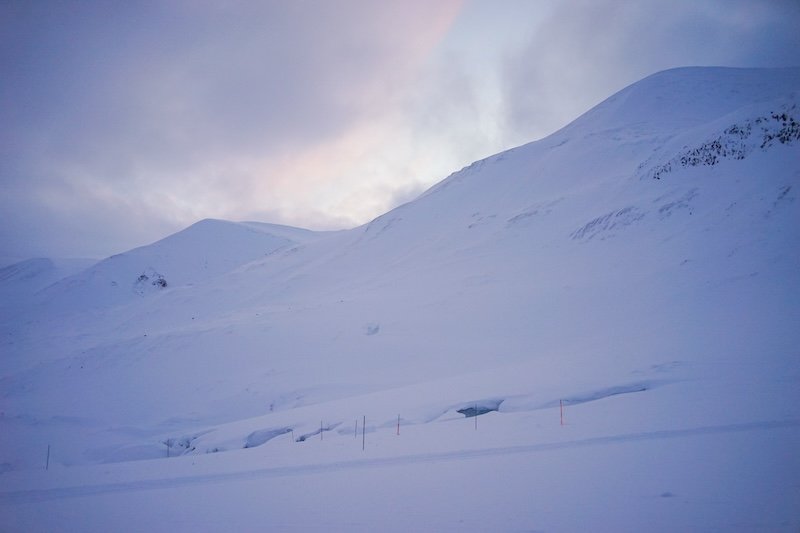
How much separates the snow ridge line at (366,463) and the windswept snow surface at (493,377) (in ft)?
0.26

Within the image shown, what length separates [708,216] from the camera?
25.2 metres

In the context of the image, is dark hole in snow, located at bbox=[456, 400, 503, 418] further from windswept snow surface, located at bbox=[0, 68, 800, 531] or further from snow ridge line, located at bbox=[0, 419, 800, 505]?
snow ridge line, located at bbox=[0, 419, 800, 505]

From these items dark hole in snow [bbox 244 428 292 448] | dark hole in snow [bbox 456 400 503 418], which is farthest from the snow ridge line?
dark hole in snow [bbox 244 428 292 448]

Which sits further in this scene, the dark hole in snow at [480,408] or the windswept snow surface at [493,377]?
the dark hole in snow at [480,408]

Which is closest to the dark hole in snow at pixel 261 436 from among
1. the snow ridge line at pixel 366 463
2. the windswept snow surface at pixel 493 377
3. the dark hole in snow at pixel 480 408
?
the windswept snow surface at pixel 493 377

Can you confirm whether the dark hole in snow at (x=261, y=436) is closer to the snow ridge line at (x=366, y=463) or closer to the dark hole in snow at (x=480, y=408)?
the snow ridge line at (x=366, y=463)

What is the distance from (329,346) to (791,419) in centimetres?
2071

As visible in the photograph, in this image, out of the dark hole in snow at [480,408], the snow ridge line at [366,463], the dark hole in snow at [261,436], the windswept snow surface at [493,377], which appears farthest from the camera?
the dark hole in snow at [261,436]

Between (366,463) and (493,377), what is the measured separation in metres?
7.98

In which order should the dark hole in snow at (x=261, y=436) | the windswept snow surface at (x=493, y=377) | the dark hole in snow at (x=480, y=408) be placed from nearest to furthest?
the windswept snow surface at (x=493, y=377) → the dark hole in snow at (x=480, y=408) → the dark hole in snow at (x=261, y=436)

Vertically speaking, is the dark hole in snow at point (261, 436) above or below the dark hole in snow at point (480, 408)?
below

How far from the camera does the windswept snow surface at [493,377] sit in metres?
8.05

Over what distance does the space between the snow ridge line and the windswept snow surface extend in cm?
8

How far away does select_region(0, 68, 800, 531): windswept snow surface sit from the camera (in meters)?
8.05
